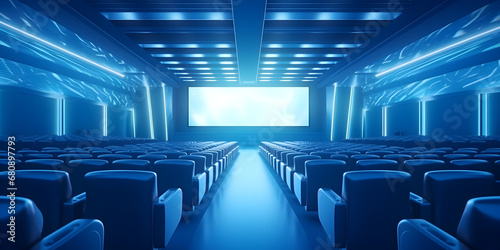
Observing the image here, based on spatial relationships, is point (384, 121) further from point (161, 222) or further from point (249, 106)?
point (161, 222)

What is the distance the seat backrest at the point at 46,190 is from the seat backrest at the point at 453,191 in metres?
2.38

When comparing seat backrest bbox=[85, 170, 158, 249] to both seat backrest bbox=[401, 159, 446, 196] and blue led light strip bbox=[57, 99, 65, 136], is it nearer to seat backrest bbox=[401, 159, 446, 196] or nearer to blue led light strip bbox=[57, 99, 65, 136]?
seat backrest bbox=[401, 159, 446, 196]

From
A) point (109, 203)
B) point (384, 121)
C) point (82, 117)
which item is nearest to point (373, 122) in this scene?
point (384, 121)

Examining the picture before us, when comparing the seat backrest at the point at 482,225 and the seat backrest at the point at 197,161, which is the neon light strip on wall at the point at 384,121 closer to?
the seat backrest at the point at 197,161

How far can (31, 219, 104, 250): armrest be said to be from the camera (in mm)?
947

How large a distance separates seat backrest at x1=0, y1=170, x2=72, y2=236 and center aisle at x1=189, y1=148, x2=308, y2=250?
1.12 meters

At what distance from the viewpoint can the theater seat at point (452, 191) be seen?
162cm

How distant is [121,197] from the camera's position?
5.58 ft

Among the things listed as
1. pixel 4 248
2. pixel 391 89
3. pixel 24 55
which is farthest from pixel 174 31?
pixel 391 89

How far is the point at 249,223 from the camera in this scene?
2.87 meters

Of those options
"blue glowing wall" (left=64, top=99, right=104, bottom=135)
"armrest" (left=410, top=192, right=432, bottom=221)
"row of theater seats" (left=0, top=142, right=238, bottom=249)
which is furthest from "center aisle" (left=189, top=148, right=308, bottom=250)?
"blue glowing wall" (left=64, top=99, right=104, bottom=135)

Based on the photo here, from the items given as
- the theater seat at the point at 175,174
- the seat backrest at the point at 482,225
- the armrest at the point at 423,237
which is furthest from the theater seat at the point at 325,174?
the seat backrest at the point at 482,225

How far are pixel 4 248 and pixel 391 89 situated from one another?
16.5 meters

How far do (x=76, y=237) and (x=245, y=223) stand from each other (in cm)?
203
